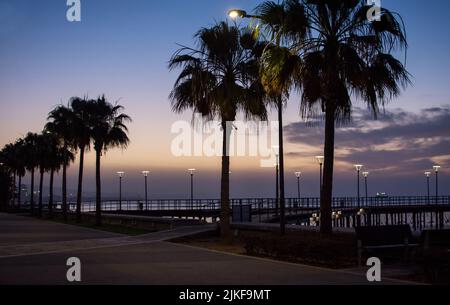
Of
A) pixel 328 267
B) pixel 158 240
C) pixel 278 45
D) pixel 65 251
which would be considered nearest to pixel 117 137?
pixel 158 240

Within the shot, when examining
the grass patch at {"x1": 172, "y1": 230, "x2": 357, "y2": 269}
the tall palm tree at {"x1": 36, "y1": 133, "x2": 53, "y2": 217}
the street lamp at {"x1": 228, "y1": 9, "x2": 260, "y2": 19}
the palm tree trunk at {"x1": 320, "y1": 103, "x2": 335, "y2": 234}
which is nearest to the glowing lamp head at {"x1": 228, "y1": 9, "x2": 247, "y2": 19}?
the street lamp at {"x1": 228, "y1": 9, "x2": 260, "y2": 19}

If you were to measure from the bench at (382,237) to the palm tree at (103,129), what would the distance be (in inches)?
1006

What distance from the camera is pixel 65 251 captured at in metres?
20.3

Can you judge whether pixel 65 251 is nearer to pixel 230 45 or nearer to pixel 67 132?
pixel 230 45

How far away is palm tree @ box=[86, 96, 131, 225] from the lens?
1534 inches

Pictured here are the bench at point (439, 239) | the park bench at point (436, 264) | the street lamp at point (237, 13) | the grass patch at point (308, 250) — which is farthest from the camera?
the street lamp at point (237, 13)

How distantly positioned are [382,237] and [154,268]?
598cm

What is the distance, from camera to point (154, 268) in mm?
15070

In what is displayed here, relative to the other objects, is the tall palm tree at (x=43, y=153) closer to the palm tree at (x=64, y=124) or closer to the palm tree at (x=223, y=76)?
the palm tree at (x=64, y=124)

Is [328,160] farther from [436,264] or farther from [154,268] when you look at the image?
[154,268]

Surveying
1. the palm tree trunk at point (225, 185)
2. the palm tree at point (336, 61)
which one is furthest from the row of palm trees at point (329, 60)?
the palm tree trunk at point (225, 185)

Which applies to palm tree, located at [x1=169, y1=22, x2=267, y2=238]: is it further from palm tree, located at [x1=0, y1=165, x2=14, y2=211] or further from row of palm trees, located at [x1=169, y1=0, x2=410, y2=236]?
palm tree, located at [x1=0, y1=165, x2=14, y2=211]

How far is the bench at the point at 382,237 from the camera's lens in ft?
49.8
